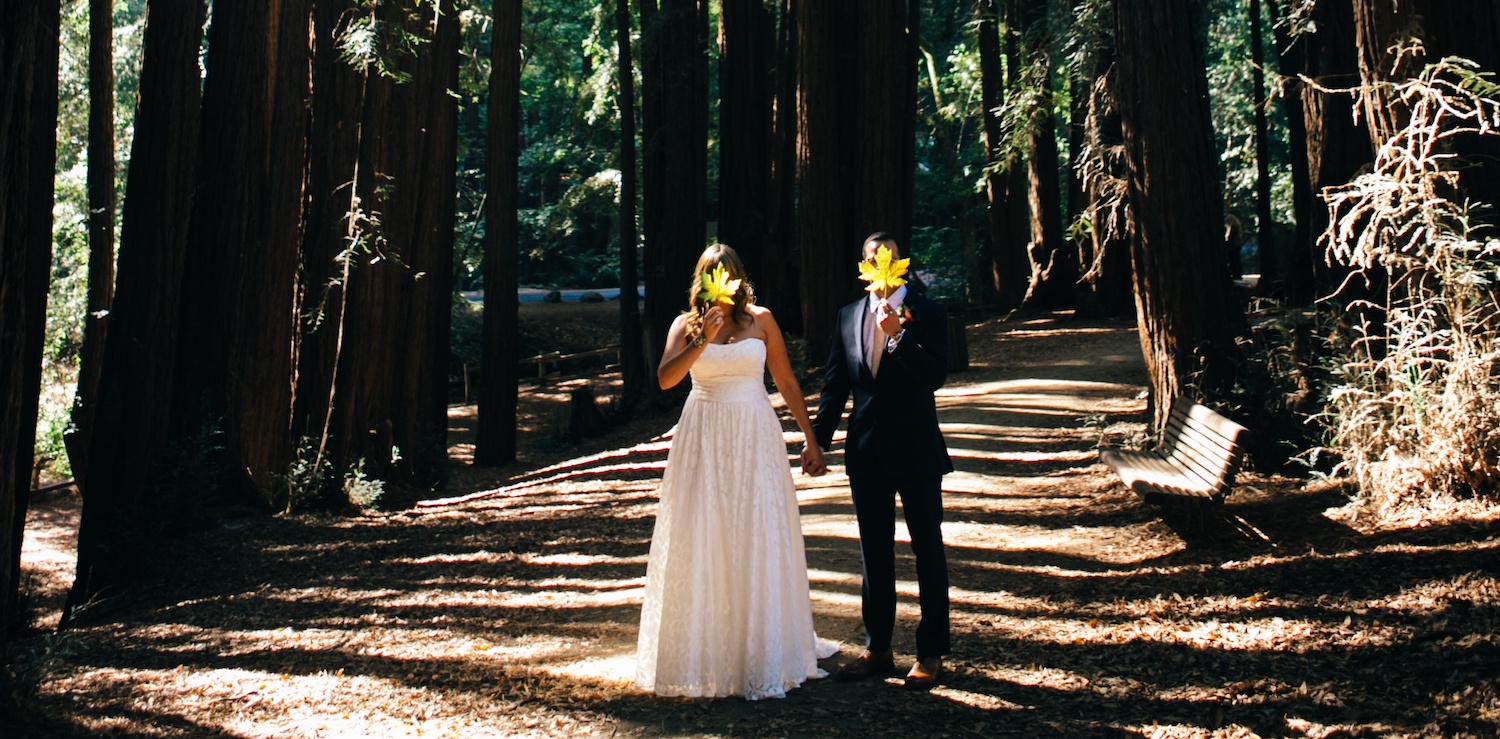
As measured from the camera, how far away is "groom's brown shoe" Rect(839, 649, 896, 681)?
5668mm

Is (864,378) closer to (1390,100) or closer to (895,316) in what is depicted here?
(895,316)

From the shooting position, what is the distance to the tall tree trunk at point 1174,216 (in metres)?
9.56

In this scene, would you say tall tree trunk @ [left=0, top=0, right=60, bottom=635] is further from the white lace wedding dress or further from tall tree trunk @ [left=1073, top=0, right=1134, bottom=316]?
tall tree trunk @ [left=1073, top=0, right=1134, bottom=316]

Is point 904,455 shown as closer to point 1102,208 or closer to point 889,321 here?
point 889,321

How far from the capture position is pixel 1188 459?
793 centimetres

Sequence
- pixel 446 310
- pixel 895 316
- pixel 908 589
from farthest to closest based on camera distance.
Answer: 1. pixel 446 310
2. pixel 908 589
3. pixel 895 316

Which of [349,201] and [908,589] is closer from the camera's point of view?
[908,589]

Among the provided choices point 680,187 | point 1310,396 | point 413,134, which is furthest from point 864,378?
point 680,187

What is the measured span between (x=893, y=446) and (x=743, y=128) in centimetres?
1679

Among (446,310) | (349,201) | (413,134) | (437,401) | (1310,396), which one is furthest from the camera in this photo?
(446,310)

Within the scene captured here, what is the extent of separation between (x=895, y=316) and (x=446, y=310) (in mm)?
13493

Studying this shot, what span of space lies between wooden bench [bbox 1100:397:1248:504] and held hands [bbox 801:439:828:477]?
2417mm

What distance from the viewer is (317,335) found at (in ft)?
38.8

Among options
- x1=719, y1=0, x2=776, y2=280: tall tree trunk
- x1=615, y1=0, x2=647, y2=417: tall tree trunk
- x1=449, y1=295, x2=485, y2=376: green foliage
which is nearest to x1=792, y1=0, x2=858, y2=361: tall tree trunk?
x1=719, y1=0, x2=776, y2=280: tall tree trunk
